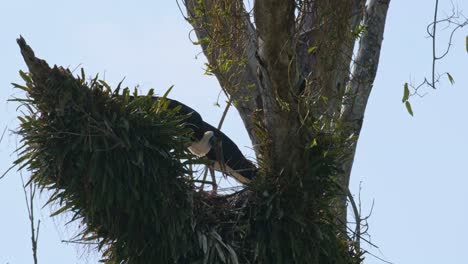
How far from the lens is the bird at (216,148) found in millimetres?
8195

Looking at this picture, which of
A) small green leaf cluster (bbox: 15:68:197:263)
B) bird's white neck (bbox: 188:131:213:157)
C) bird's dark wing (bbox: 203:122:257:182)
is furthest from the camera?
bird's dark wing (bbox: 203:122:257:182)

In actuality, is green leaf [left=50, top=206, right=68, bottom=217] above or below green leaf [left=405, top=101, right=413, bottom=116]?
below

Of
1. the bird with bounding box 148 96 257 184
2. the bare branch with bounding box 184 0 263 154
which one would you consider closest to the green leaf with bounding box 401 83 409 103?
the bare branch with bounding box 184 0 263 154

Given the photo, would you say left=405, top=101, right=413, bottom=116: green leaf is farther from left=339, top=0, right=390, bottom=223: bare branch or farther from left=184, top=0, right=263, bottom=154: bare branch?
left=339, top=0, right=390, bottom=223: bare branch

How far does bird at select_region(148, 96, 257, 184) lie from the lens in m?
8.20

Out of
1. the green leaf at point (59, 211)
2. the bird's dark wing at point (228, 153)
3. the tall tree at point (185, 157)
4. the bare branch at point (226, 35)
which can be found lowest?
the green leaf at point (59, 211)

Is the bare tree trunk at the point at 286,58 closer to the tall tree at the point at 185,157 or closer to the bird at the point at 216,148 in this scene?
the tall tree at the point at 185,157

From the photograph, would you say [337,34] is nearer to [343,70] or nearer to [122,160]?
[343,70]

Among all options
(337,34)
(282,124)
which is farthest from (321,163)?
(337,34)

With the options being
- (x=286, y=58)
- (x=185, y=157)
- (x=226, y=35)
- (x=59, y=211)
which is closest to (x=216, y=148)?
(x=226, y=35)

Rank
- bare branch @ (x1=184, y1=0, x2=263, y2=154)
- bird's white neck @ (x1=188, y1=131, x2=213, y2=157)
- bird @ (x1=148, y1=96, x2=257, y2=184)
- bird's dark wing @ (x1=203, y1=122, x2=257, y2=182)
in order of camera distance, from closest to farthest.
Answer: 1. bare branch @ (x1=184, y1=0, x2=263, y2=154)
2. bird @ (x1=148, y1=96, x2=257, y2=184)
3. bird's white neck @ (x1=188, y1=131, x2=213, y2=157)
4. bird's dark wing @ (x1=203, y1=122, x2=257, y2=182)

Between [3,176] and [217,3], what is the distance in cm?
183

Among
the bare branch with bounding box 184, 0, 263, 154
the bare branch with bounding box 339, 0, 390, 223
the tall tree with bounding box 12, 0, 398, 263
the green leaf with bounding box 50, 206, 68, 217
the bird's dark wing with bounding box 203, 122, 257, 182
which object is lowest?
the green leaf with bounding box 50, 206, 68, 217

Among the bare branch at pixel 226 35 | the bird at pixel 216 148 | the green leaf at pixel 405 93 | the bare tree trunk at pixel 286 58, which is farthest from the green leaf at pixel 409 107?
the bird at pixel 216 148
